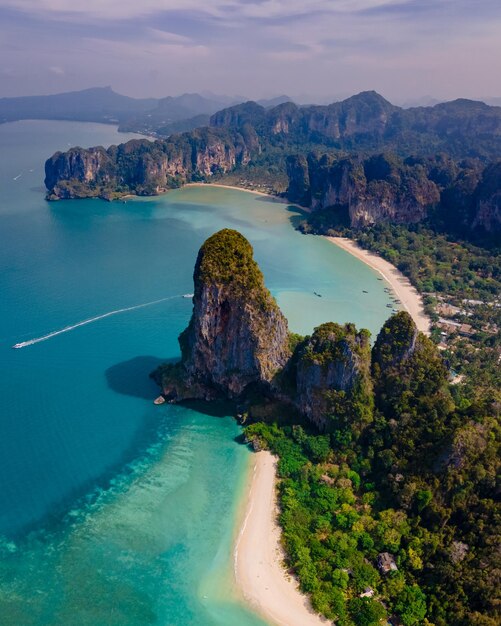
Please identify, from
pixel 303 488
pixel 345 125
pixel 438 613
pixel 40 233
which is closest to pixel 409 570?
pixel 438 613

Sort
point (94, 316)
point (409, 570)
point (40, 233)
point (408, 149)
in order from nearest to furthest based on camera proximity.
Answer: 1. point (409, 570)
2. point (94, 316)
3. point (40, 233)
4. point (408, 149)

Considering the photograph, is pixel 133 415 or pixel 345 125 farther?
pixel 345 125

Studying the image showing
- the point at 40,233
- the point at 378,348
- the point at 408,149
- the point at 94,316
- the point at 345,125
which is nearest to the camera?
the point at 378,348

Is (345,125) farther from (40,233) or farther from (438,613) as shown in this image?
(438,613)

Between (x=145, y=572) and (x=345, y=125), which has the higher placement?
(x=345, y=125)

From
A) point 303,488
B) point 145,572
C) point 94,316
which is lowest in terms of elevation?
point 145,572

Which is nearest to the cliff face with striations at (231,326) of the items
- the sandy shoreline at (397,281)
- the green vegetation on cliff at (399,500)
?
the green vegetation on cliff at (399,500)

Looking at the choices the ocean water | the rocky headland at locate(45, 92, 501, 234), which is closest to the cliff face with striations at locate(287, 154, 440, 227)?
the rocky headland at locate(45, 92, 501, 234)
